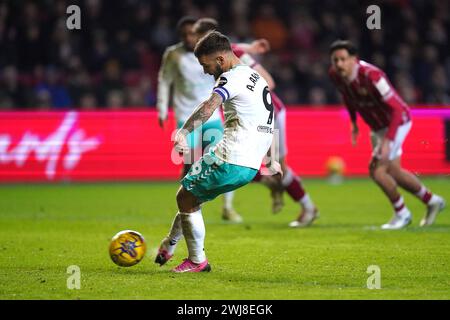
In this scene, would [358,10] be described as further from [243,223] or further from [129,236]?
[129,236]

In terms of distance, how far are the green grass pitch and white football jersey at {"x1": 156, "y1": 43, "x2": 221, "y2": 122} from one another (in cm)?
137

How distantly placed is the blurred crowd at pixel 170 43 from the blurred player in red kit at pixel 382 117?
7676 mm

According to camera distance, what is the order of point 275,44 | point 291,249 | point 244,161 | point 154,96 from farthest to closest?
point 275,44, point 154,96, point 291,249, point 244,161

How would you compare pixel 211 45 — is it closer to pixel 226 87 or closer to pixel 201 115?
pixel 226 87

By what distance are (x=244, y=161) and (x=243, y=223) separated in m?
4.07

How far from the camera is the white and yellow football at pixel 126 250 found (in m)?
7.90

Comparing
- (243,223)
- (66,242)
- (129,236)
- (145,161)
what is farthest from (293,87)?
(129,236)

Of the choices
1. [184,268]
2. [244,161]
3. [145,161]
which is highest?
[244,161]

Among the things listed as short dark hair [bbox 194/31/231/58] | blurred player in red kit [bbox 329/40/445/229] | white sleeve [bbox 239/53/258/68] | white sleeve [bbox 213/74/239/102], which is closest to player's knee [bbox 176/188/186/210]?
white sleeve [bbox 213/74/239/102]

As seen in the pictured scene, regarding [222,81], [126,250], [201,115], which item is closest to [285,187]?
[126,250]

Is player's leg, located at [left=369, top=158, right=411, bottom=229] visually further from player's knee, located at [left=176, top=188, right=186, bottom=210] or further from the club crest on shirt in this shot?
the club crest on shirt

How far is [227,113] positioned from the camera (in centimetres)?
763

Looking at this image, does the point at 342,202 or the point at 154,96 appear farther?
the point at 154,96

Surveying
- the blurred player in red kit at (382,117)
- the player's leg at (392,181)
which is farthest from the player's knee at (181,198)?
the player's leg at (392,181)
